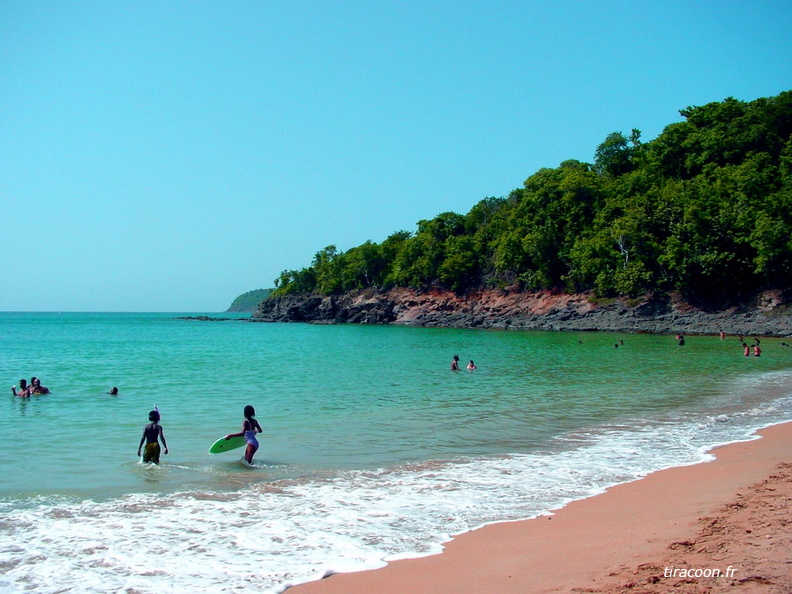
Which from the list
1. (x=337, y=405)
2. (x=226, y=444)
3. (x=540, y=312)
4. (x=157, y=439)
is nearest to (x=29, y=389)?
(x=337, y=405)

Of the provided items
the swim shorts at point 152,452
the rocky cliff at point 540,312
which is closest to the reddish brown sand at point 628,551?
the swim shorts at point 152,452

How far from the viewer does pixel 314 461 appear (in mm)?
11445

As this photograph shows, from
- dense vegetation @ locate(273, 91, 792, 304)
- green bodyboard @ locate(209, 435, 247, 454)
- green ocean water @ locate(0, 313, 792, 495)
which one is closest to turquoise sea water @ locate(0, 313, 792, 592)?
green ocean water @ locate(0, 313, 792, 495)

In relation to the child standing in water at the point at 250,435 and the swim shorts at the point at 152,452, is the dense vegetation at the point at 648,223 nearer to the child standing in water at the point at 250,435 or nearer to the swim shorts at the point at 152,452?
the child standing in water at the point at 250,435

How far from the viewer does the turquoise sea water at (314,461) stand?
667 centimetres

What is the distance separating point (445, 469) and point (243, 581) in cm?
536

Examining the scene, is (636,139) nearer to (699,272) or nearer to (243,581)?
(699,272)

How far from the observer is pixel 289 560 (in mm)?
6461

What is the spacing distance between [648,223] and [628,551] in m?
62.8

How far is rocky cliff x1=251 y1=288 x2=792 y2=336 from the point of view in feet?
176

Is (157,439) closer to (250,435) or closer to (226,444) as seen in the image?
(226,444)

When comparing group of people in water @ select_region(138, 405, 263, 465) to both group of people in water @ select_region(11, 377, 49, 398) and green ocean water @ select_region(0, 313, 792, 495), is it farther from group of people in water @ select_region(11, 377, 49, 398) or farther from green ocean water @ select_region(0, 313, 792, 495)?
group of people in water @ select_region(11, 377, 49, 398)

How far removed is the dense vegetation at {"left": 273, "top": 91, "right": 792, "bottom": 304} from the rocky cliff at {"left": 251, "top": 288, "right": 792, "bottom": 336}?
1.79 metres

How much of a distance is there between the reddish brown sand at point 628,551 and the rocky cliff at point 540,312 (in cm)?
5049
